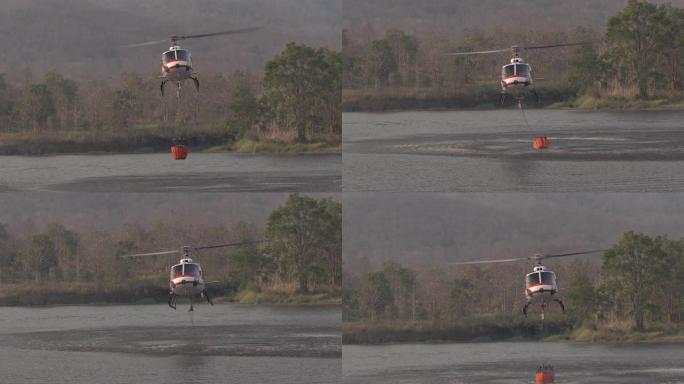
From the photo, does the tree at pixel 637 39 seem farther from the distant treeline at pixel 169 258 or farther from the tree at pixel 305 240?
the distant treeline at pixel 169 258

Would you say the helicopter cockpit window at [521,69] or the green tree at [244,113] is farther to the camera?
the green tree at [244,113]

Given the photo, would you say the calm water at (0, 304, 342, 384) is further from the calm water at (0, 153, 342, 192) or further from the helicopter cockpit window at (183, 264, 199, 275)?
the helicopter cockpit window at (183, 264, 199, 275)

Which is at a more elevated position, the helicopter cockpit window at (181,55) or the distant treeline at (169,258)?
the helicopter cockpit window at (181,55)

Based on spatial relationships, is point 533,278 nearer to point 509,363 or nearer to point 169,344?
point 509,363

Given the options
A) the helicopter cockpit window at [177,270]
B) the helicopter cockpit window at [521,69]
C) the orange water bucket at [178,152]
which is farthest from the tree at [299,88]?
the helicopter cockpit window at [177,270]

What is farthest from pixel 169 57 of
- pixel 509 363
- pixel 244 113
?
pixel 244 113

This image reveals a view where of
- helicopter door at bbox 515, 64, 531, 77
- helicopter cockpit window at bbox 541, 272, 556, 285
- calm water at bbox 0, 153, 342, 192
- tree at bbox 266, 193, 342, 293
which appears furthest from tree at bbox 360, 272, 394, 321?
helicopter cockpit window at bbox 541, 272, 556, 285

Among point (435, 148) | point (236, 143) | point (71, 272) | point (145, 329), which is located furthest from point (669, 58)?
point (71, 272)
